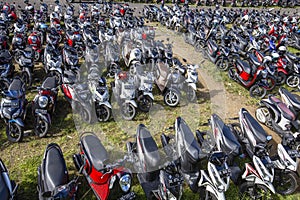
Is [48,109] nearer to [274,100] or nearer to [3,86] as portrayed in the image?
[3,86]

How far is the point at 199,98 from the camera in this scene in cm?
963

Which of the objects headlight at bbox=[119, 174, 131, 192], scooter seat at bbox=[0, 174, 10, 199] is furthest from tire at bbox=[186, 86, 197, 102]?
scooter seat at bbox=[0, 174, 10, 199]

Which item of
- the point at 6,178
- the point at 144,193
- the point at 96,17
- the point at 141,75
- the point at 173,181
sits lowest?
the point at 144,193

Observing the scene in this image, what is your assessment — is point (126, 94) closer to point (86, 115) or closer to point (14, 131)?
point (86, 115)

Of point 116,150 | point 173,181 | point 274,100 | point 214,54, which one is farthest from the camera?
point 214,54

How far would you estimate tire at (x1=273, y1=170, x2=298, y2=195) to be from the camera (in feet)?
19.0

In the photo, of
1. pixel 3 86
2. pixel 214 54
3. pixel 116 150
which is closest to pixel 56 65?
pixel 3 86

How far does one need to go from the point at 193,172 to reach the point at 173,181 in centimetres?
102

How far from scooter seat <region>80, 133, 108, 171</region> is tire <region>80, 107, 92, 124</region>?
1.56 metres

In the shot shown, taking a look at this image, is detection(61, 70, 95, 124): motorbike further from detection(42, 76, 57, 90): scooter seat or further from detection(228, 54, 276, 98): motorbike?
detection(228, 54, 276, 98): motorbike

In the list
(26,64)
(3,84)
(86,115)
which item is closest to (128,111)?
(86,115)

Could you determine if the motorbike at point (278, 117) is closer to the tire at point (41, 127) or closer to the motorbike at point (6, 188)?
the tire at point (41, 127)

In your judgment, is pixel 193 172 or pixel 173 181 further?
pixel 193 172

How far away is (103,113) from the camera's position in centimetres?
765
